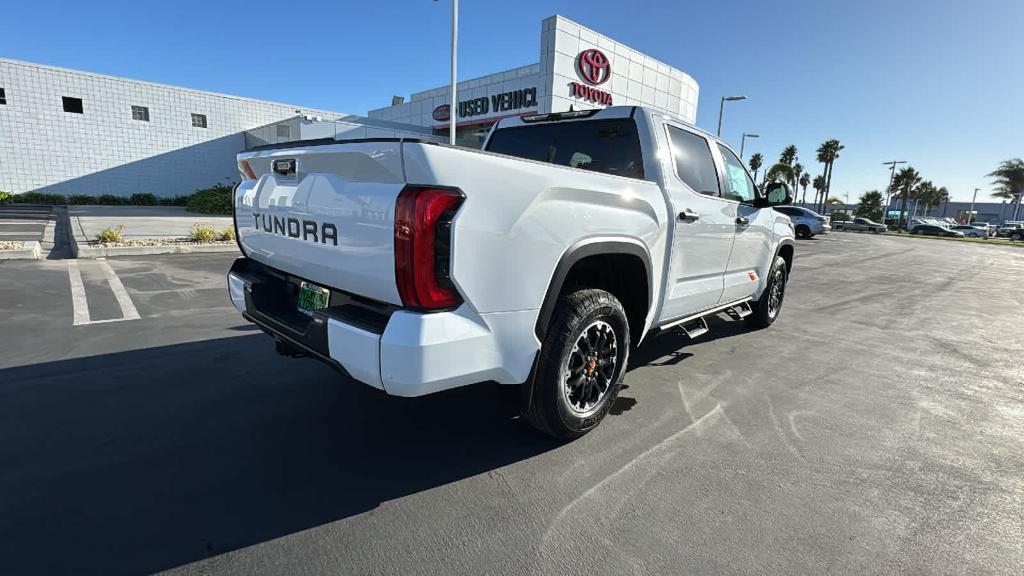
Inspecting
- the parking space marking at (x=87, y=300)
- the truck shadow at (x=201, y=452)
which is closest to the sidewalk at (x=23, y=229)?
the parking space marking at (x=87, y=300)

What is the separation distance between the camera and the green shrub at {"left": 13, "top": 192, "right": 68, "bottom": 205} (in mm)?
21266

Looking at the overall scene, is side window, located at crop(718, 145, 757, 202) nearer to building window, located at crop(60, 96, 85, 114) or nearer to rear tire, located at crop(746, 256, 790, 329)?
rear tire, located at crop(746, 256, 790, 329)

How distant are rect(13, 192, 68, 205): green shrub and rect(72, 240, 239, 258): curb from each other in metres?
17.5

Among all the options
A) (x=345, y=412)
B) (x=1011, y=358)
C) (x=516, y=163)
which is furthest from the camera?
(x=1011, y=358)

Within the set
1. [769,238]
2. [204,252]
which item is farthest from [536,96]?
[769,238]

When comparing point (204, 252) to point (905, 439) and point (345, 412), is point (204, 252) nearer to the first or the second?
point (345, 412)

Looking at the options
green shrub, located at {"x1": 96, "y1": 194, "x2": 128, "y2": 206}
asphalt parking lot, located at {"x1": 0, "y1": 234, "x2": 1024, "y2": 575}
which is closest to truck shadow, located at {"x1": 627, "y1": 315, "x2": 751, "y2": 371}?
asphalt parking lot, located at {"x1": 0, "y1": 234, "x2": 1024, "y2": 575}

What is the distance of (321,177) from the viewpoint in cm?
232

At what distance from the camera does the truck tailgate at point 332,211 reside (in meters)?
2.03

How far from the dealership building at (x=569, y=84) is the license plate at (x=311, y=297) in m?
13.2

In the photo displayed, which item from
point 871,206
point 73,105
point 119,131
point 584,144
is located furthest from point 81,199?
point 871,206

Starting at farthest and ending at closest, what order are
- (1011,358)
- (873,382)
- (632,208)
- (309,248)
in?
(1011,358)
(873,382)
(632,208)
(309,248)

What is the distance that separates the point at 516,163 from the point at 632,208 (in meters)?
1.00

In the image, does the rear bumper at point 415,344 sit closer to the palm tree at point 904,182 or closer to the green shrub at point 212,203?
the green shrub at point 212,203
